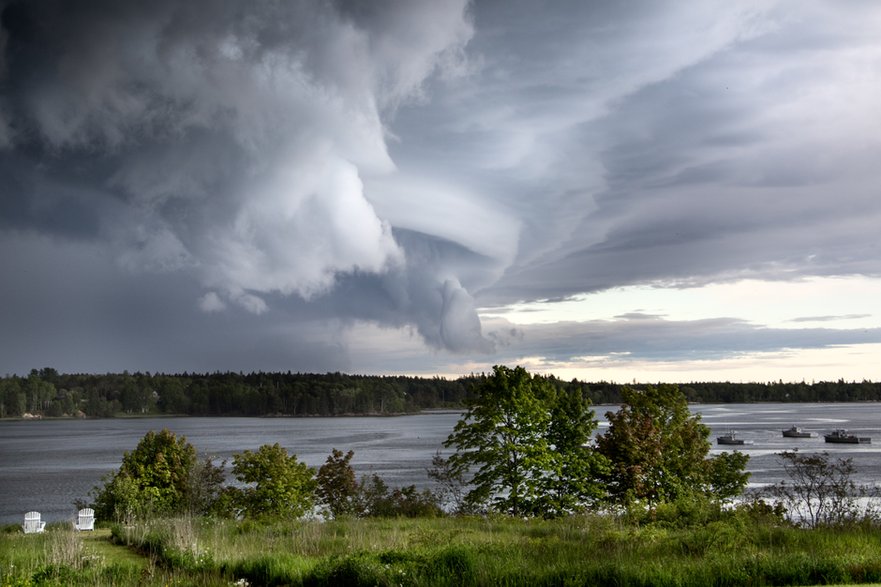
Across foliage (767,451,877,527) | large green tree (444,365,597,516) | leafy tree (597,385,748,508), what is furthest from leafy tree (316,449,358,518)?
foliage (767,451,877,527)

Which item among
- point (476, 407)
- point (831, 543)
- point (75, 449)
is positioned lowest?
point (75, 449)

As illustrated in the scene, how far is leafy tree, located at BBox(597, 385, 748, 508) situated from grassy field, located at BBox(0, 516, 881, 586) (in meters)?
12.3

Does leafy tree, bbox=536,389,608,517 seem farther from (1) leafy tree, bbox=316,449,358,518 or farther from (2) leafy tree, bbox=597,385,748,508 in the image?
(1) leafy tree, bbox=316,449,358,518

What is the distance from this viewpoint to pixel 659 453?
31562 mm

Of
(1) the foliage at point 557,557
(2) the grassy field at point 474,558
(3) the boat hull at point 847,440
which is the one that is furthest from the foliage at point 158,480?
(3) the boat hull at point 847,440

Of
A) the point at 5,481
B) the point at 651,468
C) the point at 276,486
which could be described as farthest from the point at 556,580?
the point at 5,481

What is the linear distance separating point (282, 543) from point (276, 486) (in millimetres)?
16943

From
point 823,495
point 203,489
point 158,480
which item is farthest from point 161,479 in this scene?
point 823,495

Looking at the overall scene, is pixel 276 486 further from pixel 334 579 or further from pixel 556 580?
pixel 556 580

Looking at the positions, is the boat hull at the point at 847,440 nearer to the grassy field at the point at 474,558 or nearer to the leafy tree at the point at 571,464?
the leafy tree at the point at 571,464

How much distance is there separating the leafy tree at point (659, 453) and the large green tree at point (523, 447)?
4.27ft

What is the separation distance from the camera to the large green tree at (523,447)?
2950 centimetres

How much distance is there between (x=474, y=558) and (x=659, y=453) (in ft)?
67.8

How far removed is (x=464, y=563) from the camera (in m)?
12.8
